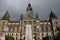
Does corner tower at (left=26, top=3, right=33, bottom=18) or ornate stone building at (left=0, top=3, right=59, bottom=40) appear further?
corner tower at (left=26, top=3, right=33, bottom=18)

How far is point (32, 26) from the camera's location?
292 feet

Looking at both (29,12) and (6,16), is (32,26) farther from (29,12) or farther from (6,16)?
(6,16)

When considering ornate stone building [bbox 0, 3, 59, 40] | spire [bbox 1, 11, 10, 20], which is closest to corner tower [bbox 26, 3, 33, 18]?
ornate stone building [bbox 0, 3, 59, 40]

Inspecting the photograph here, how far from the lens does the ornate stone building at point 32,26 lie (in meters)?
86.2

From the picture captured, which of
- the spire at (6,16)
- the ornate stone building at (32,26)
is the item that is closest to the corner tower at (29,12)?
the ornate stone building at (32,26)

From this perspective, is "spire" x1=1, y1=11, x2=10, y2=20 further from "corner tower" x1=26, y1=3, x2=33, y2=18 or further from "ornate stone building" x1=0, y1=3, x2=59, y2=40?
"corner tower" x1=26, y1=3, x2=33, y2=18

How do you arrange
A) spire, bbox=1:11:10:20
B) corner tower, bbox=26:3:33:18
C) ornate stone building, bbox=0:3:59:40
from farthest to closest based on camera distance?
1. spire, bbox=1:11:10:20
2. corner tower, bbox=26:3:33:18
3. ornate stone building, bbox=0:3:59:40

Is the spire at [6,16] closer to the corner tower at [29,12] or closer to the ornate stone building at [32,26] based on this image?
the ornate stone building at [32,26]

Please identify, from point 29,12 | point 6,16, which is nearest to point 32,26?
point 29,12

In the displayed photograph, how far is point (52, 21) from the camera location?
92.0 m

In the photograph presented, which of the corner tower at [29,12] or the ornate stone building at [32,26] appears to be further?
the corner tower at [29,12]

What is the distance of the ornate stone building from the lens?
86.2 m

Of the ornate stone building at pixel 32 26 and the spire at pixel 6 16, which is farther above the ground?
the spire at pixel 6 16

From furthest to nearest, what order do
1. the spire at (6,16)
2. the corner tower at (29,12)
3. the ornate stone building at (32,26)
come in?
the spire at (6,16) < the corner tower at (29,12) < the ornate stone building at (32,26)
